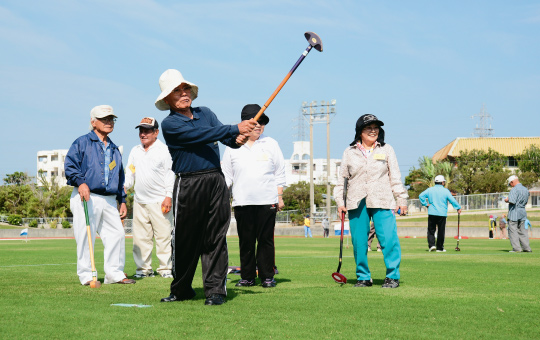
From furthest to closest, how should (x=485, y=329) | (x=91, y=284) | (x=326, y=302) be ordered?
(x=91, y=284)
(x=326, y=302)
(x=485, y=329)

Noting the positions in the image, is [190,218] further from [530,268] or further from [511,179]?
[511,179]

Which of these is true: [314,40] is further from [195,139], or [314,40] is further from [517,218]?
[517,218]

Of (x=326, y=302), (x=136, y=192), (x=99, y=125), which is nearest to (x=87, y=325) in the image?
(x=326, y=302)

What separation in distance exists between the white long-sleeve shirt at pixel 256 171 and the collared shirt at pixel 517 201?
937 cm

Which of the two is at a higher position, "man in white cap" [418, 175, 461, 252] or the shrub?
"man in white cap" [418, 175, 461, 252]

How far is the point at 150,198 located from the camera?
365 inches

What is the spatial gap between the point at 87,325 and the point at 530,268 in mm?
7882

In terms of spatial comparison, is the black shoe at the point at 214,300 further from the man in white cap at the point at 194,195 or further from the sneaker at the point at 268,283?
the sneaker at the point at 268,283

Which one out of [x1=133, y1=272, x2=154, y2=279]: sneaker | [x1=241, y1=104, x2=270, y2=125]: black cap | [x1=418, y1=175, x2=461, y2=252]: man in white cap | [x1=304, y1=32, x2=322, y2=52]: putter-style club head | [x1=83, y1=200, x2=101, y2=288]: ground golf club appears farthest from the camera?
[x1=418, y1=175, x2=461, y2=252]: man in white cap

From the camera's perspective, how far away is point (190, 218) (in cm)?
605

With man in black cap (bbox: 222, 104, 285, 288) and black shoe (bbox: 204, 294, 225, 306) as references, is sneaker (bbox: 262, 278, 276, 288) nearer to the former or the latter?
man in black cap (bbox: 222, 104, 285, 288)

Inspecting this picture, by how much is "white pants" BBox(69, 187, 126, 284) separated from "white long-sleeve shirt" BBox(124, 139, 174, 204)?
1055 mm

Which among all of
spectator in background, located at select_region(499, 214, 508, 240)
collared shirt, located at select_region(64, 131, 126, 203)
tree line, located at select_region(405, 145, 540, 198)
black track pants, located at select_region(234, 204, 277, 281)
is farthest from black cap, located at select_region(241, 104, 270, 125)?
tree line, located at select_region(405, 145, 540, 198)

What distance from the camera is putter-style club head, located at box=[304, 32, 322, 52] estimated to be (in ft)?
22.2
